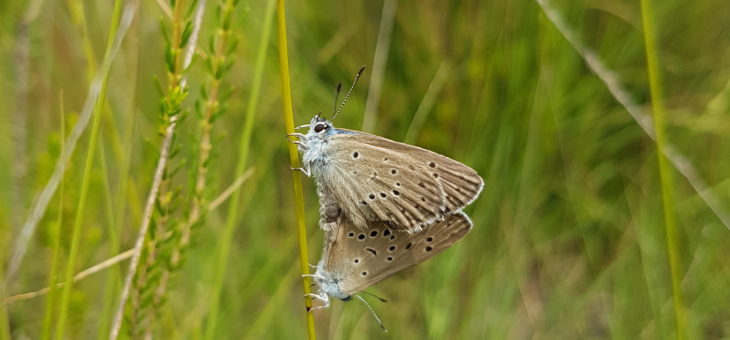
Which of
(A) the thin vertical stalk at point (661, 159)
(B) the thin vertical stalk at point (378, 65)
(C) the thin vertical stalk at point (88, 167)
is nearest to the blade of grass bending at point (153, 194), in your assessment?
(C) the thin vertical stalk at point (88, 167)

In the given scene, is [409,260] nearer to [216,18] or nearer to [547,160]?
[216,18]

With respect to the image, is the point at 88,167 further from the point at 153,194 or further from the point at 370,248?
the point at 370,248

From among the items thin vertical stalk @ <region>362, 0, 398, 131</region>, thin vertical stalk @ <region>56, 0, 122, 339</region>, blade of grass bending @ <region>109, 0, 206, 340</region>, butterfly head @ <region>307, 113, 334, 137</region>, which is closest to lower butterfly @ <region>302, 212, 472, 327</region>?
butterfly head @ <region>307, 113, 334, 137</region>

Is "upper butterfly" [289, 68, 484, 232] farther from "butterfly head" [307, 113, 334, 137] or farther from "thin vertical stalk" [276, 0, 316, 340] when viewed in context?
"thin vertical stalk" [276, 0, 316, 340]

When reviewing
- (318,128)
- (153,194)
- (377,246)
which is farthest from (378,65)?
(153,194)


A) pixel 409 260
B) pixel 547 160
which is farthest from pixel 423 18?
pixel 409 260

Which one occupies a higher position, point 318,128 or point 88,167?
point 318,128
